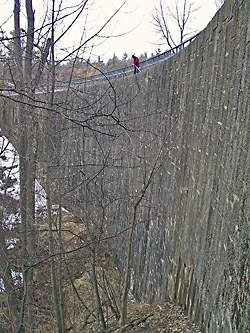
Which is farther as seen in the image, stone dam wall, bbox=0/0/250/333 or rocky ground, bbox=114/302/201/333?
rocky ground, bbox=114/302/201/333

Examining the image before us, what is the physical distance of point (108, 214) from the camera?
10328 millimetres

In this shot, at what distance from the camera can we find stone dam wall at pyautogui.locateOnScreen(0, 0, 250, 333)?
3.28 meters

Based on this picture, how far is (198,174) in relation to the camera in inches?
195

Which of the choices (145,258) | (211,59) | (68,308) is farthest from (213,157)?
(68,308)

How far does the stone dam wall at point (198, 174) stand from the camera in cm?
328

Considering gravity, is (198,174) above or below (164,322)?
above

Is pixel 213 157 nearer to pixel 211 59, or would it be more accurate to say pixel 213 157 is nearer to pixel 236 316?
pixel 211 59

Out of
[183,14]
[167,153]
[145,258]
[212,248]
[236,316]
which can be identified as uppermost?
[183,14]

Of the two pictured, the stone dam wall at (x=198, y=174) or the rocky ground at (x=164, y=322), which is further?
the rocky ground at (x=164, y=322)

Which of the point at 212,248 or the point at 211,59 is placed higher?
the point at 211,59

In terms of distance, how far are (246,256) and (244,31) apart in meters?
2.16

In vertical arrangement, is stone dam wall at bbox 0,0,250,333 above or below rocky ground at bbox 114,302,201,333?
above

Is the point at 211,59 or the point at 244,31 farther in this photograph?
the point at 211,59

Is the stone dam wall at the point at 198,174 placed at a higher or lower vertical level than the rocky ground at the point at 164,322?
higher
